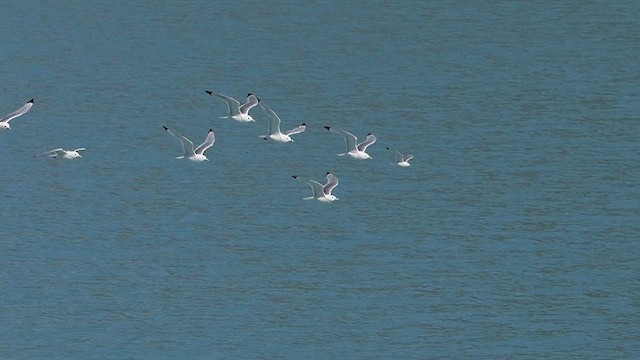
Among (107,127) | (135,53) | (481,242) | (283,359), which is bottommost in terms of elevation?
(283,359)

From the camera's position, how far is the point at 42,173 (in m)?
109

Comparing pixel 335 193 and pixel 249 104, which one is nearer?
pixel 249 104

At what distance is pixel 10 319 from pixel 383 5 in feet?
291

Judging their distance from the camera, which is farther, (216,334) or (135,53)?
(135,53)

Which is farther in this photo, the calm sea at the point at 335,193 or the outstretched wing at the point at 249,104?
the calm sea at the point at 335,193

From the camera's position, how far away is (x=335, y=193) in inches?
4119

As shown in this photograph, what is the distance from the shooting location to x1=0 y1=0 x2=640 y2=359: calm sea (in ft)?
274

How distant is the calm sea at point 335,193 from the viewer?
83625 millimetres

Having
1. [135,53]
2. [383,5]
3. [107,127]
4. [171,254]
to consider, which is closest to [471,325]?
[171,254]

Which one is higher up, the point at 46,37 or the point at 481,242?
the point at 46,37

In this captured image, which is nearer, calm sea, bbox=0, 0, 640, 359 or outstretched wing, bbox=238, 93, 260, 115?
outstretched wing, bbox=238, 93, 260, 115

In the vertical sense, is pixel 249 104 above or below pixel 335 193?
below

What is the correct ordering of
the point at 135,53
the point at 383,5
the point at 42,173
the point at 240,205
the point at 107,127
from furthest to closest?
the point at 383,5
the point at 135,53
the point at 107,127
the point at 42,173
the point at 240,205

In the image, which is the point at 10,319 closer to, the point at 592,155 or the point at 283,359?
the point at 283,359
